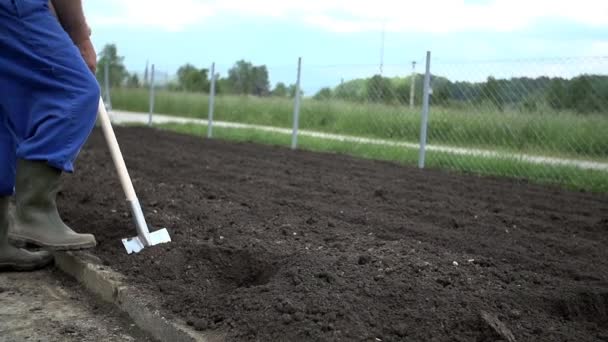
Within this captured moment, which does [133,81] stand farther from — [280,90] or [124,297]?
[124,297]

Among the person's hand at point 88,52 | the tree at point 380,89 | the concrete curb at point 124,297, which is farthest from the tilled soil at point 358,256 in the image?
the tree at point 380,89

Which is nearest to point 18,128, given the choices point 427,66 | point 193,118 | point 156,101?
point 427,66

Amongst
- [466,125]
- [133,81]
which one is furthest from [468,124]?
[133,81]

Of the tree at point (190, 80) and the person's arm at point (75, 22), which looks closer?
the person's arm at point (75, 22)

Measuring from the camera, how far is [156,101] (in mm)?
17594

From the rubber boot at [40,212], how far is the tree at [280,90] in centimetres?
842

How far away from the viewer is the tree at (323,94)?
31.8 ft

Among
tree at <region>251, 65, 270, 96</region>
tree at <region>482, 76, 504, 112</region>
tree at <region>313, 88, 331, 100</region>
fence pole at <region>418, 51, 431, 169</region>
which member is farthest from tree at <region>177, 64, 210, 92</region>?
tree at <region>482, 76, 504, 112</region>

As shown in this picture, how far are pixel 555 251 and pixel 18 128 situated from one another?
8.87 ft

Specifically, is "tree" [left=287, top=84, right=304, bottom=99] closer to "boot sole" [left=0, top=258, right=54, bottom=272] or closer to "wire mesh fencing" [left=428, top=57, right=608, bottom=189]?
"wire mesh fencing" [left=428, top=57, right=608, bottom=189]

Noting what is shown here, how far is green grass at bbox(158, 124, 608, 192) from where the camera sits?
20.6 feet

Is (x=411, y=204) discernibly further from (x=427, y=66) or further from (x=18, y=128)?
(x=427, y=66)

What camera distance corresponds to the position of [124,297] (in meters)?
2.47

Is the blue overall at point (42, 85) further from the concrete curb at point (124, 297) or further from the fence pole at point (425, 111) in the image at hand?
the fence pole at point (425, 111)
